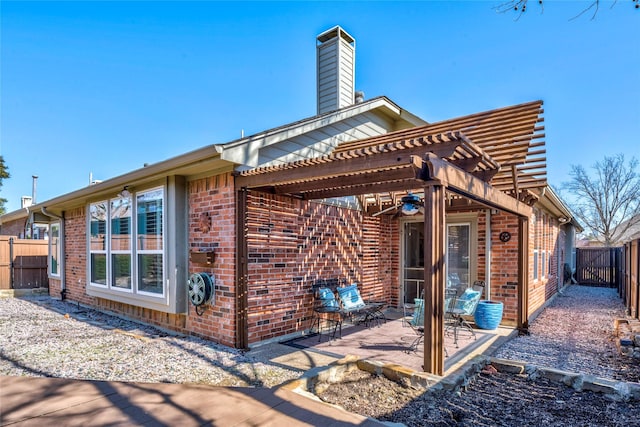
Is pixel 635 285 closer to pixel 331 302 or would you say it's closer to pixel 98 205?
pixel 331 302

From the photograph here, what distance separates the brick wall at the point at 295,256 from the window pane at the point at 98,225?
14.3 feet

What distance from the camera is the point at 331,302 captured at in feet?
20.9

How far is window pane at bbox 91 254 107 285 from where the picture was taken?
7988mm

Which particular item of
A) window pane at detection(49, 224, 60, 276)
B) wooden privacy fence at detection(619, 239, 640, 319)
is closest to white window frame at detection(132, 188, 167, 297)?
window pane at detection(49, 224, 60, 276)

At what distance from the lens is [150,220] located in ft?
21.4

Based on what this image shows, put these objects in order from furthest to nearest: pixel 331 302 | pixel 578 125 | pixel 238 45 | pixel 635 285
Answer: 1. pixel 578 125
2. pixel 238 45
3. pixel 635 285
4. pixel 331 302

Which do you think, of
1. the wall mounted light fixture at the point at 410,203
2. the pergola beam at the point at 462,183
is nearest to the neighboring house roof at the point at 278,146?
the wall mounted light fixture at the point at 410,203

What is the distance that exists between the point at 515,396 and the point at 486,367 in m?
0.78

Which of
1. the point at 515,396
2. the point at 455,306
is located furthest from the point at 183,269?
the point at 515,396

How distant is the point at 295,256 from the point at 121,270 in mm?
3815

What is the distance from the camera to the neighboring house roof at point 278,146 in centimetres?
525

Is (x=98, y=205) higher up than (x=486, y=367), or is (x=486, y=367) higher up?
(x=98, y=205)

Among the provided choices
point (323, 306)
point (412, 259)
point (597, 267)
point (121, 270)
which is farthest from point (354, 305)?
point (597, 267)

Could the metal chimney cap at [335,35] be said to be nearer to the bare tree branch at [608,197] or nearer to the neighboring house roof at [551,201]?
the neighboring house roof at [551,201]
